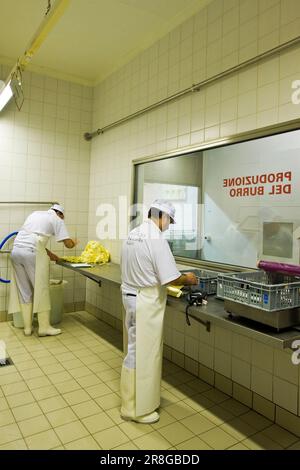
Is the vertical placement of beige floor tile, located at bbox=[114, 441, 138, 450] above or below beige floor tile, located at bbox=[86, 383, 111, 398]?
below

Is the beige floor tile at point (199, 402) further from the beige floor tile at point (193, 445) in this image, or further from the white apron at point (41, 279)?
the white apron at point (41, 279)

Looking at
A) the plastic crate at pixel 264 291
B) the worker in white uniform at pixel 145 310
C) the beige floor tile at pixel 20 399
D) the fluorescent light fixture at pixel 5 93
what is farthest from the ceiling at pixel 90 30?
the beige floor tile at pixel 20 399

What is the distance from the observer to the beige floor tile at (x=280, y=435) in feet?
6.54

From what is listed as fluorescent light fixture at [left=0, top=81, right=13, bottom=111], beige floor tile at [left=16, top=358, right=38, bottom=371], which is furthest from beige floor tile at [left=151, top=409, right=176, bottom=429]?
fluorescent light fixture at [left=0, top=81, right=13, bottom=111]

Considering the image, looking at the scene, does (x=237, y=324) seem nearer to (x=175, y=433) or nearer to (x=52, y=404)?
(x=175, y=433)

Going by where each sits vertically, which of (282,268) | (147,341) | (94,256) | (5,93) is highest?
(5,93)

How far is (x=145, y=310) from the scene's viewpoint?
2086mm

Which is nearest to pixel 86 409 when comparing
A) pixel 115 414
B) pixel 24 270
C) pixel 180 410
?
pixel 115 414

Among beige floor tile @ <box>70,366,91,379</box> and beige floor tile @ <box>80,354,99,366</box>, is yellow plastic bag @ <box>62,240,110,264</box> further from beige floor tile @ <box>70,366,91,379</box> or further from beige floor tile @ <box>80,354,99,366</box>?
beige floor tile @ <box>70,366,91,379</box>

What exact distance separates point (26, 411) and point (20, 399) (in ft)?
0.59

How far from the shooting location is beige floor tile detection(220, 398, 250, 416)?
230 centimetres

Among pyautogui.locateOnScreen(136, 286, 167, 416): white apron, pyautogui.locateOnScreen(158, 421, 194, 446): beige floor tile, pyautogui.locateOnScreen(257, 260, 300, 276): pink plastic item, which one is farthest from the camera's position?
pyautogui.locateOnScreen(136, 286, 167, 416): white apron

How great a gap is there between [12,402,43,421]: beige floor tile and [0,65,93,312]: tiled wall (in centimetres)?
204
